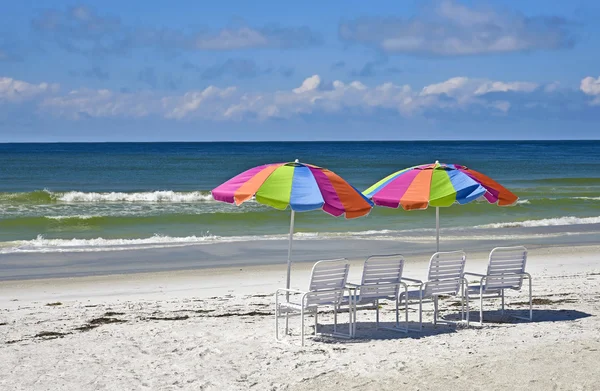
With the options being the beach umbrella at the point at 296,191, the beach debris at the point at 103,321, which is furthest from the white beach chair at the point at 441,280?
the beach debris at the point at 103,321

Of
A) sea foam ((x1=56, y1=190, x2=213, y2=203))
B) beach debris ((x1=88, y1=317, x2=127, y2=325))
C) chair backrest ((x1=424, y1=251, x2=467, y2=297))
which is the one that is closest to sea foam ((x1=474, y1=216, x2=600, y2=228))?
sea foam ((x1=56, y1=190, x2=213, y2=203))

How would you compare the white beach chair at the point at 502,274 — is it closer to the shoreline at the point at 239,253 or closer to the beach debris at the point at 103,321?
the beach debris at the point at 103,321

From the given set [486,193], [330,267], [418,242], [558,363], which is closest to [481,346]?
[558,363]

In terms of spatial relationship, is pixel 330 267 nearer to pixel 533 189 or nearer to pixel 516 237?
pixel 516 237

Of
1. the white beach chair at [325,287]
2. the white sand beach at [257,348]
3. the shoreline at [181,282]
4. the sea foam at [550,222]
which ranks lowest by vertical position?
the shoreline at [181,282]

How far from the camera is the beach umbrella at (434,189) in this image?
31.0 ft

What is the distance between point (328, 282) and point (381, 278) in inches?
29.3

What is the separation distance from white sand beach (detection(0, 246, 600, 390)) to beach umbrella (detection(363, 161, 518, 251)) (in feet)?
4.96

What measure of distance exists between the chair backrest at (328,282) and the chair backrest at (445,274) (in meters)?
1.17

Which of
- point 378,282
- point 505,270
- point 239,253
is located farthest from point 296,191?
point 239,253

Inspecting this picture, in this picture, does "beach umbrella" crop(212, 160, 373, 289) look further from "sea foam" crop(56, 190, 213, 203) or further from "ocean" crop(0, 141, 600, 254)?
"sea foam" crop(56, 190, 213, 203)

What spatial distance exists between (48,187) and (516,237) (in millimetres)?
31678

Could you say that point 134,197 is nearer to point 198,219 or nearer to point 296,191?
point 198,219

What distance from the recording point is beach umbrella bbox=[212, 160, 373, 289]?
8211mm
